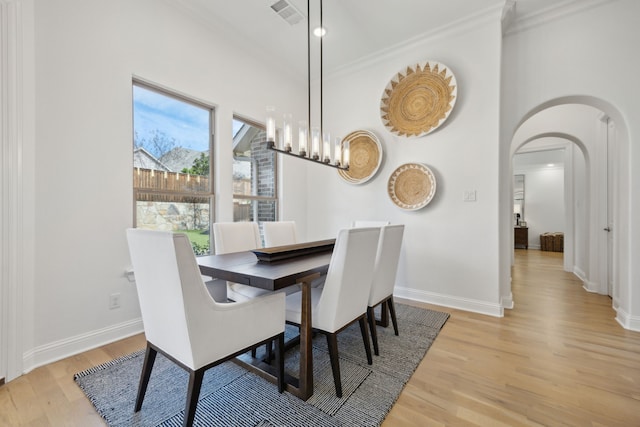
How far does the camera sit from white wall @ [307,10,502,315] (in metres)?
2.86

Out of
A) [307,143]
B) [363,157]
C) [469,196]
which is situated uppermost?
[363,157]

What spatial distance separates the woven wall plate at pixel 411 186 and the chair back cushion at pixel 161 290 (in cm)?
276

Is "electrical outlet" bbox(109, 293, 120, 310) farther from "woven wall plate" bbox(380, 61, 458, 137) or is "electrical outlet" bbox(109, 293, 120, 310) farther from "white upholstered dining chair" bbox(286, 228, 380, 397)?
"woven wall plate" bbox(380, 61, 458, 137)

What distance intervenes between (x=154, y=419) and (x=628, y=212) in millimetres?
3970

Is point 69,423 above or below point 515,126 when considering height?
below

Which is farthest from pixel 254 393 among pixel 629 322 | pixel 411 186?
pixel 629 322

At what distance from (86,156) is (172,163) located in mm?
691

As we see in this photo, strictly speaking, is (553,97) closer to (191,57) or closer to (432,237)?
(432,237)

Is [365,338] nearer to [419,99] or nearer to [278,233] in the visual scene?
[278,233]

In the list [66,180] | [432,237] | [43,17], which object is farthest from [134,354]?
[432,237]

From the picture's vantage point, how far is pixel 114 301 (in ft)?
7.38

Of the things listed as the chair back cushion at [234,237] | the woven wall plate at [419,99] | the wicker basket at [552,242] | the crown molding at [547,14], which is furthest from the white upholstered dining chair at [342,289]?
the wicker basket at [552,242]

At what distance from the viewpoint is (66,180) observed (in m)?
2.01

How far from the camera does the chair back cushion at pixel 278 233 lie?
2.71 meters
